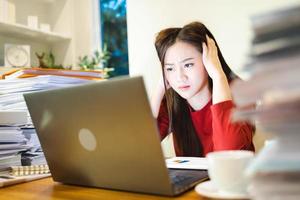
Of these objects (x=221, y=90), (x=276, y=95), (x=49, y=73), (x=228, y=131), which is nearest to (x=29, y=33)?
(x=49, y=73)

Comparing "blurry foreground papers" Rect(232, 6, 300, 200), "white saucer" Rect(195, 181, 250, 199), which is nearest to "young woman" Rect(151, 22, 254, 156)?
"white saucer" Rect(195, 181, 250, 199)

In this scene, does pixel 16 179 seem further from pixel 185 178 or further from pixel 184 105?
pixel 184 105

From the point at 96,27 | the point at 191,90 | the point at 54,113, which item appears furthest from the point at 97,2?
the point at 54,113

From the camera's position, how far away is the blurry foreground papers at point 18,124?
3.48 feet

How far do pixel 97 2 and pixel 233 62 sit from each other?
167cm

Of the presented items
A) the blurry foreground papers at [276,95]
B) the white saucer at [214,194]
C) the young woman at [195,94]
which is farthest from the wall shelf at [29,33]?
the blurry foreground papers at [276,95]

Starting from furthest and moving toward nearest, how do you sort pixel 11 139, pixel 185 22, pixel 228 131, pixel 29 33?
1. pixel 29 33
2. pixel 185 22
3. pixel 228 131
4. pixel 11 139

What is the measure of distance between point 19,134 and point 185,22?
872 mm

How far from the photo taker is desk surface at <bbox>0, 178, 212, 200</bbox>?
0.65 meters

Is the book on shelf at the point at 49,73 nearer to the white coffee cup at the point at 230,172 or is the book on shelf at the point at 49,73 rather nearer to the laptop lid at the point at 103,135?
the laptop lid at the point at 103,135

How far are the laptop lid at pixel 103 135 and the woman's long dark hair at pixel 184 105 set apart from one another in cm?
72

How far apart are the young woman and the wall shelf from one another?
47.8 inches

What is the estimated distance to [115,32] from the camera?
264 centimetres

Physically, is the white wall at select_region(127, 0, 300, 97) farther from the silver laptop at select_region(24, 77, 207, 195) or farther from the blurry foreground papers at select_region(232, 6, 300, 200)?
the blurry foreground papers at select_region(232, 6, 300, 200)
